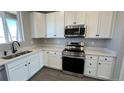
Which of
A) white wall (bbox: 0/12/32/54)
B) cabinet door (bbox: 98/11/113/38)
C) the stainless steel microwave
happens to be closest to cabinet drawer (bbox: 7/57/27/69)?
white wall (bbox: 0/12/32/54)

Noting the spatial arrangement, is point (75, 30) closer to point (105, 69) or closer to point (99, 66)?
point (99, 66)

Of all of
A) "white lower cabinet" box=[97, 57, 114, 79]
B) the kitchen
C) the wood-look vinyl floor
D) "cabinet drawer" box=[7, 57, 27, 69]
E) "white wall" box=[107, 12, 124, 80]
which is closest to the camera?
"cabinet drawer" box=[7, 57, 27, 69]

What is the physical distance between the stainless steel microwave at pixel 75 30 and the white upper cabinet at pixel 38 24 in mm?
1053

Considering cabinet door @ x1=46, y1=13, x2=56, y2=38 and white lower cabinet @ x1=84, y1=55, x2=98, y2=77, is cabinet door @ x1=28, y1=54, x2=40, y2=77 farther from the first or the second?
white lower cabinet @ x1=84, y1=55, x2=98, y2=77

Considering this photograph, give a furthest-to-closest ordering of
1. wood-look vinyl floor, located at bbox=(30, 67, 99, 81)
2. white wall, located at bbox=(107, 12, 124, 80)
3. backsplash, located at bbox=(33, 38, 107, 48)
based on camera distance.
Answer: backsplash, located at bbox=(33, 38, 107, 48), wood-look vinyl floor, located at bbox=(30, 67, 99, 81), white wall, located at bbox=(107, 12, 124, 80)

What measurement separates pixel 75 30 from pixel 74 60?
1022 mm

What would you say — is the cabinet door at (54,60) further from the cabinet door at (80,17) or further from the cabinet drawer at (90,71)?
the cabinet door at (80,17)

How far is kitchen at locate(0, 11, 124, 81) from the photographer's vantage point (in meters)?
2.00

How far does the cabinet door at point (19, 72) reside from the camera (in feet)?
5.54

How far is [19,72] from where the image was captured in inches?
74.6

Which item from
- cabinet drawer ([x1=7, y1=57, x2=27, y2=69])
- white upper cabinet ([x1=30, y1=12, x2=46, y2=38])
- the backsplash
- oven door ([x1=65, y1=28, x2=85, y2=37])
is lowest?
cabinet drawer ([x1=7, y1=57, x2=27, y2=69])

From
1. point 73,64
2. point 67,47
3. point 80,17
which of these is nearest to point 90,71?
point 73,64

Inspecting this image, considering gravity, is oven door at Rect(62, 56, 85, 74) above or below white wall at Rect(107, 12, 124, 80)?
below
